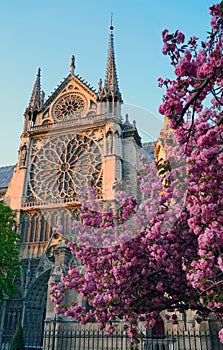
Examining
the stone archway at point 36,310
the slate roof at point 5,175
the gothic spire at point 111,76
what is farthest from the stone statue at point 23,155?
the stone archway at point 36,310

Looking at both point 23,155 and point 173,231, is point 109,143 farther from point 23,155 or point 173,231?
point 173,231

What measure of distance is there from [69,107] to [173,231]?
1925 centimetres

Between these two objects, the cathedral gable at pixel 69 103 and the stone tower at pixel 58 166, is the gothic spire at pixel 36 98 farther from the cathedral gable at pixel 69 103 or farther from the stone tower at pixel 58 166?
the cathedral gable at pixel 69 103

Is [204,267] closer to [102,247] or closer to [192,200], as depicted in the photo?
[192,200]

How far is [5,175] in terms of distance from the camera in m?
31.9

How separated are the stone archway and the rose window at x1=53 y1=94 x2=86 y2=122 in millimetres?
11105

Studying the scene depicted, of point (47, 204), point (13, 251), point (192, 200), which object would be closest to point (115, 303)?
point (192, 200)

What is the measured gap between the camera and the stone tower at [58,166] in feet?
62.2

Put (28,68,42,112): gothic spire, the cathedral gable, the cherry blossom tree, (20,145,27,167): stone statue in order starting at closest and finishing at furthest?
the cherry blossom tree, (20,145,27,167): stone statue, the cathedral gable, (28,68,42,112): gothic spire

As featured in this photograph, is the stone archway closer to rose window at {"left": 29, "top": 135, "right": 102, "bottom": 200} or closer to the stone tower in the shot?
the stone tower

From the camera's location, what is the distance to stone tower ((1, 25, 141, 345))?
1895 centimetres

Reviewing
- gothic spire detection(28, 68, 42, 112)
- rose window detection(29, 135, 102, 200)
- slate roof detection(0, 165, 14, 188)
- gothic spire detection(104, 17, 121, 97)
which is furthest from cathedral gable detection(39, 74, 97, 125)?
slate roof detection(0, 165, 14, 188)

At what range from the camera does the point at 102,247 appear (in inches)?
313

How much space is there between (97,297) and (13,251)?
1170cm
